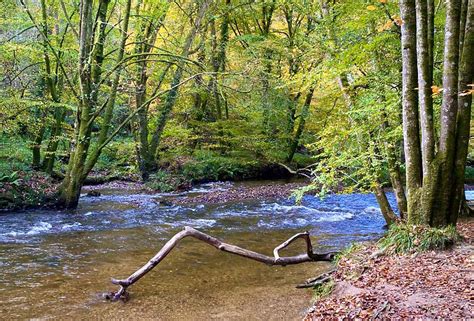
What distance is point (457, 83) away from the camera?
6012 millimetres

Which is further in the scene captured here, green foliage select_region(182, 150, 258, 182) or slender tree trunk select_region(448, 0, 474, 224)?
green foliage select_region(182, 150, 258, 182)

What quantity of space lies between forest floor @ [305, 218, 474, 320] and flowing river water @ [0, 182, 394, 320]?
710 millimetres

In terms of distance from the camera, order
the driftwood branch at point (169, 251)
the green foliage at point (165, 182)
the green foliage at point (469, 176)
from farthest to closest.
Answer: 1. the green foliage at point (469, 176)
2. the green foliage at point (165, 182)
3. the driftwood branch at point (169, 251)

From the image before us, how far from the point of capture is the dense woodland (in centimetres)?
619

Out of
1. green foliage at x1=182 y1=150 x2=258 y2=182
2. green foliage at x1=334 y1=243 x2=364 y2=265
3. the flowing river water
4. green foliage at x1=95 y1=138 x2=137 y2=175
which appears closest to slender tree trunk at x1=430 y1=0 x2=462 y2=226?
green foliage at x1=334 y1=243 x2=364 y2=265

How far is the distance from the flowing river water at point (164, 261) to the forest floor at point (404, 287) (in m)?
0.71

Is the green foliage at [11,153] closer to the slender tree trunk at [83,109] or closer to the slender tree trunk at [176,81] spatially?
the slender tree trunk at [83,109]

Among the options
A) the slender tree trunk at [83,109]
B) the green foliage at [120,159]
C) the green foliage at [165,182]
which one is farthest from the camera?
the green foliage at [120,159]

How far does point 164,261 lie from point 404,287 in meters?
4.55

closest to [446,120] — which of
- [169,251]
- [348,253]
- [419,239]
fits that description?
[419,239]

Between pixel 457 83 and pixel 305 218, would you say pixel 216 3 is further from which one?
pixel 457 83

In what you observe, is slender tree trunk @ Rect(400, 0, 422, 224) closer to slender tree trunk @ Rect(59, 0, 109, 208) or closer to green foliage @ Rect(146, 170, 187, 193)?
slender tree trunk @ Rect(59, 0, 109, 208)

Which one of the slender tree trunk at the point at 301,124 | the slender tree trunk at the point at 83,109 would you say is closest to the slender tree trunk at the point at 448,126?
the slender tree trunk at the point at 83,109

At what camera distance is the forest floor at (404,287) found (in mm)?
4164
